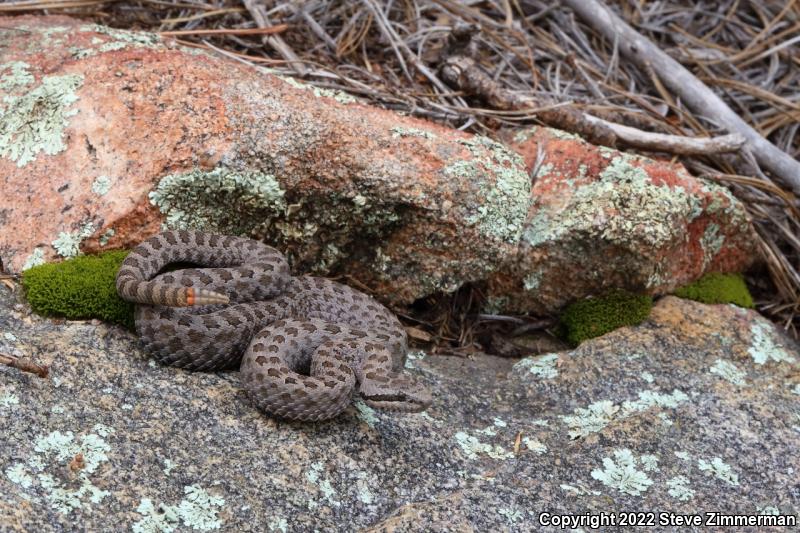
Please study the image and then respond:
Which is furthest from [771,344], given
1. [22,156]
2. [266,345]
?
[22,156]

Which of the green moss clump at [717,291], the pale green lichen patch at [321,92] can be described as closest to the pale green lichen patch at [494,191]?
the pale green lichen patch at [321,92]

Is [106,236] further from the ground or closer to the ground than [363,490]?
further from the ground

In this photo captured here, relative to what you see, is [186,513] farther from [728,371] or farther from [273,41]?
[273,41]

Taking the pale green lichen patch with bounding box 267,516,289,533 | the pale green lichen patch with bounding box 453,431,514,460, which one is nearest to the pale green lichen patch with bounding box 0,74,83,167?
the pale green lichen patch with bounding box 267,516,289,533

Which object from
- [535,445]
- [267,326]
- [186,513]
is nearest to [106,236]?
[267,326]

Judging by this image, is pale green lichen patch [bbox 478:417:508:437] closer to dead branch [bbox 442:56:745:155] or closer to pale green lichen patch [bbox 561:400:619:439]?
pale green lichen patch [bbox 561:400:619:439]

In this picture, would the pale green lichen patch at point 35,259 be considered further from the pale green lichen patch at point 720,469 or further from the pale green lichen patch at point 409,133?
the pale green lichen patch at point 720,469
